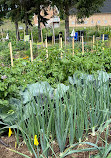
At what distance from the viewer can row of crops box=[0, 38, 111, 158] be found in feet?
4.93

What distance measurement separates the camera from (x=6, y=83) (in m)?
2.18

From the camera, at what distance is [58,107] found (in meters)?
1.58

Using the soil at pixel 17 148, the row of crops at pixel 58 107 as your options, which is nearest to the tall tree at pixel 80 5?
the row of crops at pixel 58 107

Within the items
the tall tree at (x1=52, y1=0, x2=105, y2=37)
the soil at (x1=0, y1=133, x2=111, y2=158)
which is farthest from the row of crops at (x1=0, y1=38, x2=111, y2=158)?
the tall tree at (x1=52, y1=0, x2=105, y2=37)

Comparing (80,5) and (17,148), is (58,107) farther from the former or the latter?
(80,5)

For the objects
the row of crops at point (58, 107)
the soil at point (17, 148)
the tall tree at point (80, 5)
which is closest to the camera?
the row of crops at point (58, 107)

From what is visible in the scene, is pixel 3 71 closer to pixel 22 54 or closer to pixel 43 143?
pixel 43 143

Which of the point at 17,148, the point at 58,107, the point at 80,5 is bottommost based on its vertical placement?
the point at 17,148

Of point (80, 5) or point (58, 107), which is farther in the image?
point (80, 5)

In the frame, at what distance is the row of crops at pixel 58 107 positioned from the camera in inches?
59.1

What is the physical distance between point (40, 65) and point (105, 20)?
34.4 m

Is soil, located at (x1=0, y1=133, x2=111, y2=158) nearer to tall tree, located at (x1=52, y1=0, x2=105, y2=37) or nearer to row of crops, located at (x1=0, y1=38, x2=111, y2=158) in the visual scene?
row of crops, located at (x1=0, y1=38, x2=111, y2=158)

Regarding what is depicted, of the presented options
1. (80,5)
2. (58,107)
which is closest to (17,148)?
(58,107)

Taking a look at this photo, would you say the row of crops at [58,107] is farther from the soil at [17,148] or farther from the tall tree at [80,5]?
the tall tree at [80,5]
